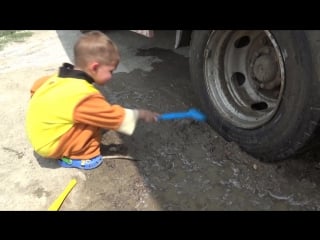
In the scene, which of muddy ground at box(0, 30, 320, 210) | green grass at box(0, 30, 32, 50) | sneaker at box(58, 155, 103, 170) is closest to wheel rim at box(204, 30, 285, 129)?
muddy ground at box(0, 30, 320, 210)

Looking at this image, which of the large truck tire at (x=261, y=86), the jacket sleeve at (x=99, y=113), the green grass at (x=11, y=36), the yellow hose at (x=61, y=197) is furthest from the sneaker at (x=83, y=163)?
the green grass at (x=11, y=36)

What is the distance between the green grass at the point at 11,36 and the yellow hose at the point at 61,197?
3.02m

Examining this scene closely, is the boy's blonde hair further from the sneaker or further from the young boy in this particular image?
the sneaker

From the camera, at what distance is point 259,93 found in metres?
2.70

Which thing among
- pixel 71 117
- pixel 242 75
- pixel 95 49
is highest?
pixel 95 49

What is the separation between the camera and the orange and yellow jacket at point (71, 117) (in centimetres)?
239

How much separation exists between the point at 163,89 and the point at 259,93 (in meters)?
1.08

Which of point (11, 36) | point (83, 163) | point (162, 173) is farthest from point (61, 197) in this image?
point (11, 36)

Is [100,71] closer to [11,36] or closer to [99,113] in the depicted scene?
[99,113]

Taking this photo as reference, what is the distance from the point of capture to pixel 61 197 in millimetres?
2438

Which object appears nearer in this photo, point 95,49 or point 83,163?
point 95,49

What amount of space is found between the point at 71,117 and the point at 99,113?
17 centimetres

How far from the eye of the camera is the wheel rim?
8.39 feet

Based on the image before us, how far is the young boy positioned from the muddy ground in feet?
0.70
